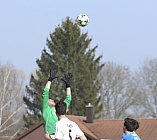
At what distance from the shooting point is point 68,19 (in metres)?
54.4

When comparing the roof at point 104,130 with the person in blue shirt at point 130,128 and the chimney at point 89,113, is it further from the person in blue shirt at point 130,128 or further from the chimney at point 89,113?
the person in blue shirt at point 130,128

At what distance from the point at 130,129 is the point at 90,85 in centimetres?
4312

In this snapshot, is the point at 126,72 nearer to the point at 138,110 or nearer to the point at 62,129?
the point at 138,110

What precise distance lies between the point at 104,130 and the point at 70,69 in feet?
54.1

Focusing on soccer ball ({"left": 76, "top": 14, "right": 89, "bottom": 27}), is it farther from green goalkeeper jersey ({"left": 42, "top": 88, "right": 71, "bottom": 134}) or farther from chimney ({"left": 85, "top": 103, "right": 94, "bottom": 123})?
chimney ({"left": 85, "top": 103, "right": 94, "bottom": 123})

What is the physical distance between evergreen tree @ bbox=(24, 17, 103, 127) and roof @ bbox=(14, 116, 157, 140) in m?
11.4

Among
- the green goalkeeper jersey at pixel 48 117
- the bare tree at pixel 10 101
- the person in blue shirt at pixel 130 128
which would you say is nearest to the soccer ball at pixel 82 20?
the green goalkeeper jersey at pixel 48 117

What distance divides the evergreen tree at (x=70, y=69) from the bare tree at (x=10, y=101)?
2070 millimetres

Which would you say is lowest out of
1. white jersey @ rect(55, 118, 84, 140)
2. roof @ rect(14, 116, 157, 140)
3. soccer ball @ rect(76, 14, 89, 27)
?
roof @ rect(14, 116, 157, 140)

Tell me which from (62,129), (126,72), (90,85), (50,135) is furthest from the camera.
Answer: (126,72)

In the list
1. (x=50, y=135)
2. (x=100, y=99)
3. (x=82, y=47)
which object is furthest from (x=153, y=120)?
(x=50, y=135)

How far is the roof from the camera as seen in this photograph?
35594mm

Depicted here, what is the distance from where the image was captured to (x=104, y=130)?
1483 inches

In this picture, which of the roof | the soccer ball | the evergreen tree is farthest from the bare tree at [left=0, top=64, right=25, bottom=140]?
the soccer ball
